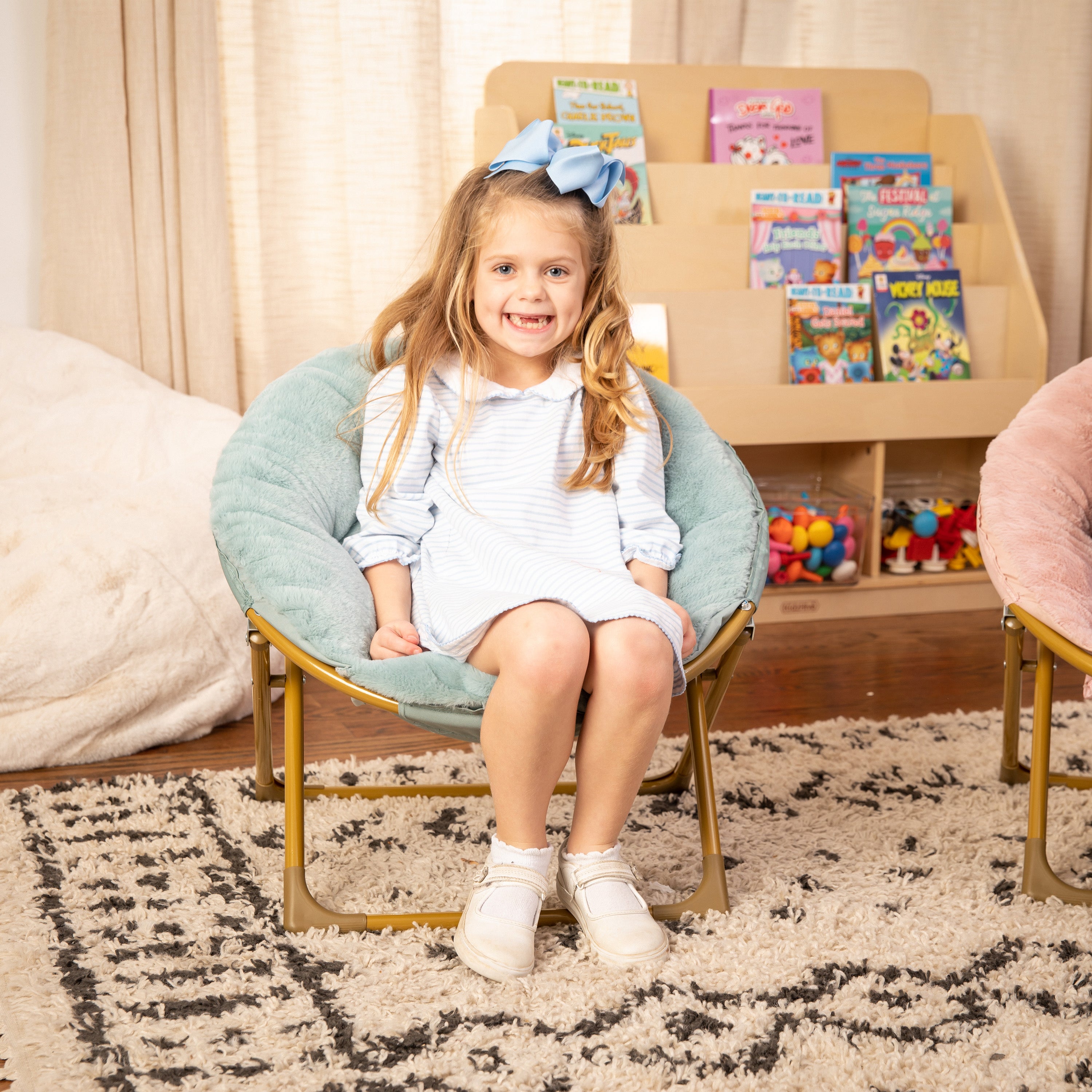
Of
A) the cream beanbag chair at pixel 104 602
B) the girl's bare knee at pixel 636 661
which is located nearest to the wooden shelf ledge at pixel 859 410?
the cream beanbag chair at pixel 104 602

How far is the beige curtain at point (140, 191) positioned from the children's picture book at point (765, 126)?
1.07 m

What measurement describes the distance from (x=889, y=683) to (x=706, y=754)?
94 cm

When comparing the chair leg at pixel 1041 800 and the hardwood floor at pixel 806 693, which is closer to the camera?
the chair leg at pixel 1041 800

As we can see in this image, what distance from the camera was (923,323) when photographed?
97.0 inches

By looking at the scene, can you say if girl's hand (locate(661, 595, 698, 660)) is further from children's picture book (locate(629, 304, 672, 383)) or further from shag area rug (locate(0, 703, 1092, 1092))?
children's picture book (locate(629, 304, 672, 383))

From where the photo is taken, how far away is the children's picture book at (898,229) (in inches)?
97.6

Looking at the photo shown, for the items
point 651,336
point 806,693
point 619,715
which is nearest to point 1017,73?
point 651,336

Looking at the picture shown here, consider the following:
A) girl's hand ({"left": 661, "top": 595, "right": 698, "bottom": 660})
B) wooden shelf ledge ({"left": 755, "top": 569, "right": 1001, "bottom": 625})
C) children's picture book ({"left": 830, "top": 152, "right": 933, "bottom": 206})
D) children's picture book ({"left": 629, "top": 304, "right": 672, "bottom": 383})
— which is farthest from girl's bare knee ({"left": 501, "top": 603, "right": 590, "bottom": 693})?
children's picture book ({"left": 830, "top": 152, "right": 933, "bottom": 206})

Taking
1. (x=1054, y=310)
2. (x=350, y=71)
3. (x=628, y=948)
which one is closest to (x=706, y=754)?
(x=628, y=948)

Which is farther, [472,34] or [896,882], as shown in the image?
[472,34]

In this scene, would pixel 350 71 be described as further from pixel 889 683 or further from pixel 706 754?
pixel 706 754

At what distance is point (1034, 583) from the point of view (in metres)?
1.22

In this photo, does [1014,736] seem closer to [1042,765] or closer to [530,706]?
[1042,765]

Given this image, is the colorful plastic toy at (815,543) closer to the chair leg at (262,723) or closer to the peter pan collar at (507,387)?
the peter pan collar at (507,387)
